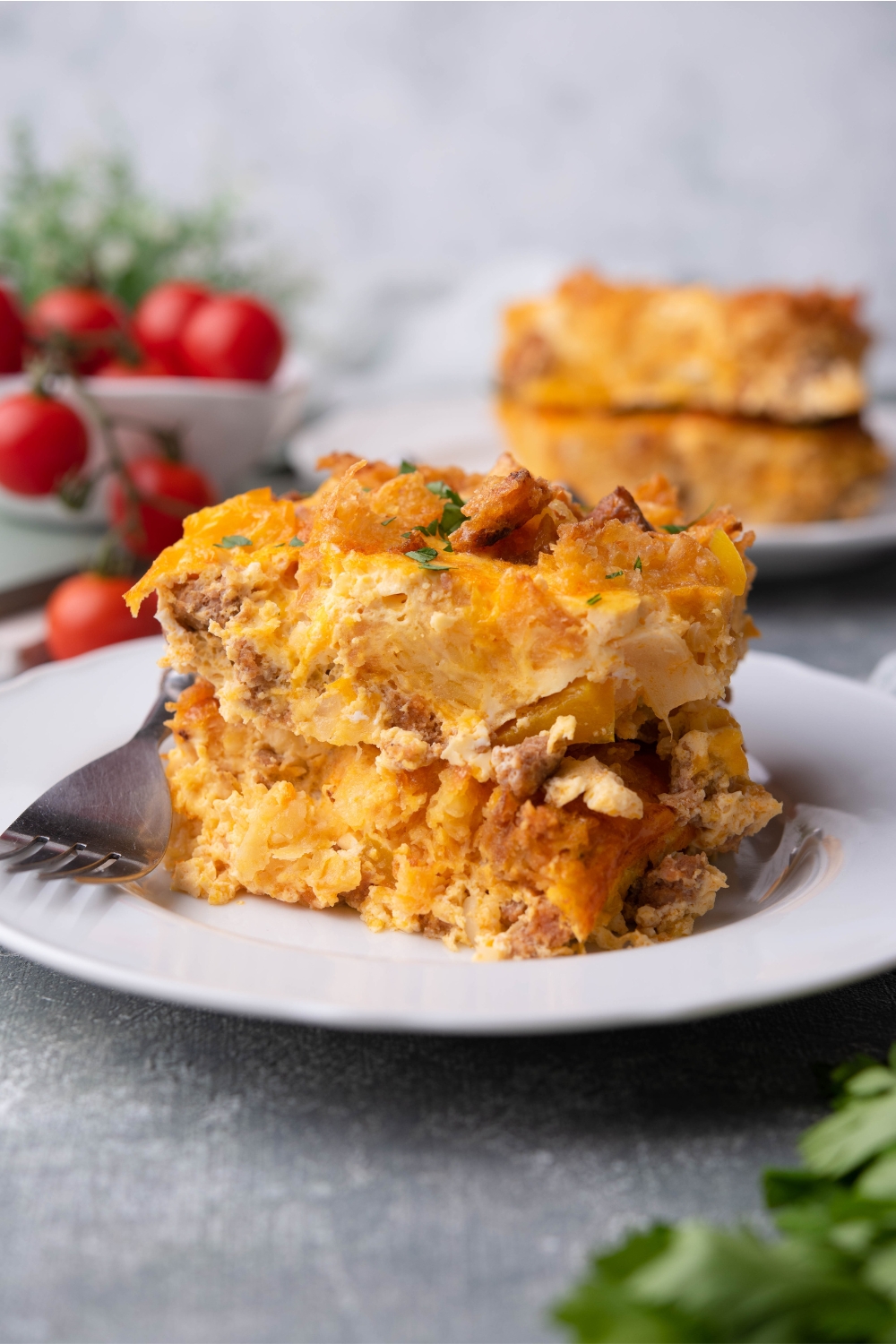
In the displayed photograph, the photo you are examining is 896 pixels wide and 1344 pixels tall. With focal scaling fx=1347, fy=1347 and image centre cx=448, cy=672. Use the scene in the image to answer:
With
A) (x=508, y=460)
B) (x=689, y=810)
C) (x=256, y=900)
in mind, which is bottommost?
(x=256, y=900)

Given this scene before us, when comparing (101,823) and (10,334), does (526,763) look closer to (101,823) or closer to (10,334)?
(101,823)

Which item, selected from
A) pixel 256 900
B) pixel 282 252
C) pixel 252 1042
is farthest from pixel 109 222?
pixel 252 1042

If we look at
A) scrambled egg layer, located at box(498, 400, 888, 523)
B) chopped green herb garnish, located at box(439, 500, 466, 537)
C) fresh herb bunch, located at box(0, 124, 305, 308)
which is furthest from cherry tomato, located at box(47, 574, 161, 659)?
fresh herb bunch, located at box(0, 124, 305, 308)

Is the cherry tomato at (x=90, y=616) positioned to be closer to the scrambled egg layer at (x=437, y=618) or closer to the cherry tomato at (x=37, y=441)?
the cherry tomato at (x=37, y=441)

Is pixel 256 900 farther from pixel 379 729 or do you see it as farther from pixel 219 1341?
pixel 219 1341

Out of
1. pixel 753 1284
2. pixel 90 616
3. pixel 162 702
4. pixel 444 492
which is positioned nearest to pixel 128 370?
pixel 90 616

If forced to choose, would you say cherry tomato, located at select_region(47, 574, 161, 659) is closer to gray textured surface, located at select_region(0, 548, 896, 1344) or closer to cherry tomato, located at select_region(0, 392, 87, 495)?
cherry tomato, located at select_region(0, 392, 87, 495)
